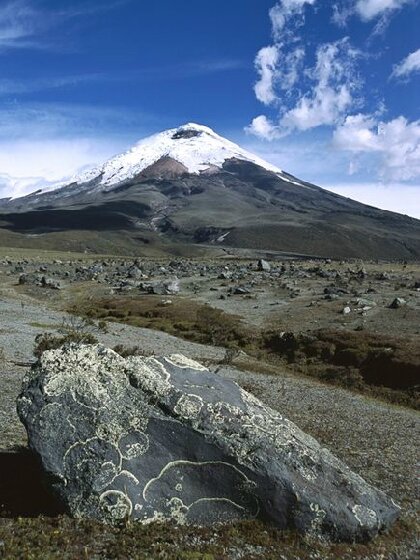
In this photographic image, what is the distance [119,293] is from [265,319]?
3090 centimetres

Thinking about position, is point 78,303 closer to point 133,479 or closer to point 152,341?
point 152,341

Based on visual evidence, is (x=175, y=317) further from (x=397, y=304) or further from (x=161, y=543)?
(x=161, y=543)

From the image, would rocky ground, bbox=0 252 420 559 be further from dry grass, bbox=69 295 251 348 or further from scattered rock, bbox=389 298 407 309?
dry grass, bbox=69 295 251 348

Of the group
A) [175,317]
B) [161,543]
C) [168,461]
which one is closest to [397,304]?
[175,317]

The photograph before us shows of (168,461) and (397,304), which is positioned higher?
(397,304)

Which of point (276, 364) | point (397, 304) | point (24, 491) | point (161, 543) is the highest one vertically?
point (397, 304)

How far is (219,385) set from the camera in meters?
17.3

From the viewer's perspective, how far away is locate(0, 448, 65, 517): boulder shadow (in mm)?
14227

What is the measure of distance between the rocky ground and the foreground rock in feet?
2.16

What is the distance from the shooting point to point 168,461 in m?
14.7

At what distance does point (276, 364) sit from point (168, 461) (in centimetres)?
2938

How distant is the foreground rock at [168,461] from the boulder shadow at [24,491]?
95 cm

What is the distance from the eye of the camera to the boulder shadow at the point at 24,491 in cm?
1423

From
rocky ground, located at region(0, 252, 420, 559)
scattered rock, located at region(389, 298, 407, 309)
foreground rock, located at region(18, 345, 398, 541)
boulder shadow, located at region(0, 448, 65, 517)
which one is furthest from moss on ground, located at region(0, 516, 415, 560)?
scattered rock, located at region(389, 298, 407, 309)
